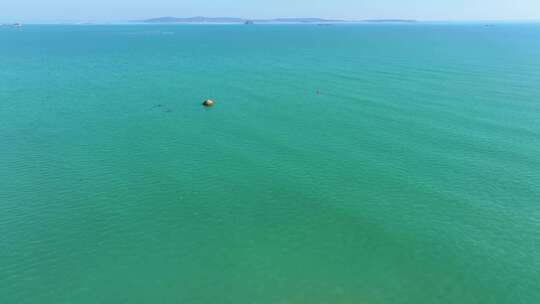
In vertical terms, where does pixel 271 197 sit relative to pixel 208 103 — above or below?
below

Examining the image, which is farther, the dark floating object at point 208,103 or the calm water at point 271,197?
the dark floating object at point 208,103

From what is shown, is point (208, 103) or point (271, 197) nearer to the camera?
point (271, 197)

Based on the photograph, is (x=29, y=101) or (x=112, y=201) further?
(x=29, y=101)

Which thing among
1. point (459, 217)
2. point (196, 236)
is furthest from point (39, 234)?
point (459, 217)

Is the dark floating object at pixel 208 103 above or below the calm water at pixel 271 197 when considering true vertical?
above

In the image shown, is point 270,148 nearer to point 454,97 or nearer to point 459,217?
point 459,217

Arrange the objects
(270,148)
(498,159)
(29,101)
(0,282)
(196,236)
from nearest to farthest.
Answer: (0,282)
(196,236)
(498,159)
(270,148)
(29,101)

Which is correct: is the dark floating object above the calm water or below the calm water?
above

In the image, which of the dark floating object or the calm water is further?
the dark floating object
